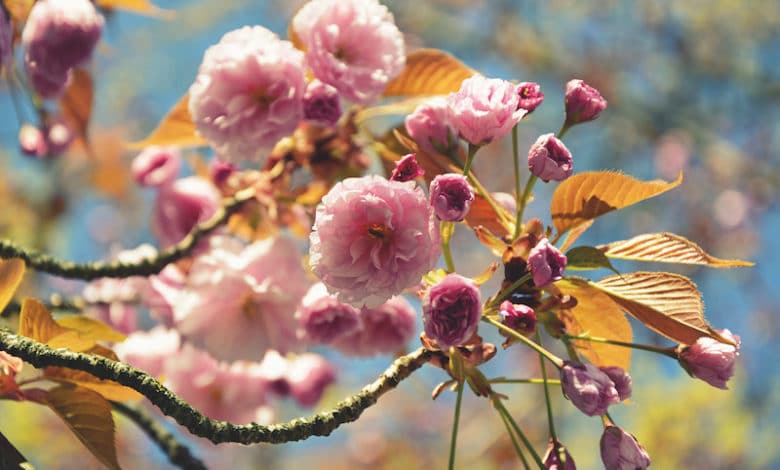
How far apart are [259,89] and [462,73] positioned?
1.00 feet

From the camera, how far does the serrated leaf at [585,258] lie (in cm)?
89

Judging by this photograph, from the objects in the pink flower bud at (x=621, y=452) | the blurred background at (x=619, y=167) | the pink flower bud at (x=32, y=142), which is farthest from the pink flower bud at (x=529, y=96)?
the blurred background at (x=619, y=167)

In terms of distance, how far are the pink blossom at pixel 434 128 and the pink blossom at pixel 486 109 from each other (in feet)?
0.34

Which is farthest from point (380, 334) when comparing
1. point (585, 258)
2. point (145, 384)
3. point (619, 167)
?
point (619, 167)

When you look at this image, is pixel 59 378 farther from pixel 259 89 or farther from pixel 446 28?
pixel 446 28

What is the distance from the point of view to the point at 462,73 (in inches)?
48.1

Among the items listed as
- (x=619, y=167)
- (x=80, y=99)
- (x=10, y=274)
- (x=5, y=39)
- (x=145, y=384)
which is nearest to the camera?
(x=145, y=384)

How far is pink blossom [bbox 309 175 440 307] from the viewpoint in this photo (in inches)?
31.4

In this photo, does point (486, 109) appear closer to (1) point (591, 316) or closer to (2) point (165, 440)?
(1) point (591, 316)

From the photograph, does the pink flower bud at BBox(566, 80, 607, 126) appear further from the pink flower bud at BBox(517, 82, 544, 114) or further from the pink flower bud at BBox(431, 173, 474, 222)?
the pink flower bud at BBox(431, 173, 474, 222)

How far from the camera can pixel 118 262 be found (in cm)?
121

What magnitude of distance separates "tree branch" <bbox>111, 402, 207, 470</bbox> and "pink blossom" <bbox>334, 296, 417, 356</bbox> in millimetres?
264

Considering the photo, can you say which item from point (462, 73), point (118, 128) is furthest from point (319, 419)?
point (118, 128)

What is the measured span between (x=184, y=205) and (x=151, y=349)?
0.27m
